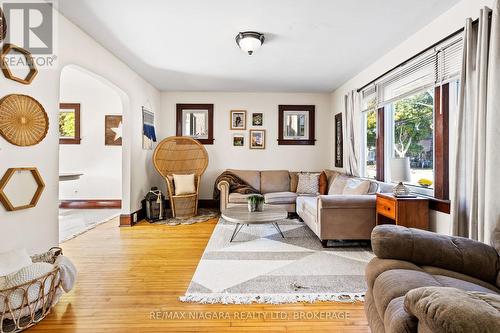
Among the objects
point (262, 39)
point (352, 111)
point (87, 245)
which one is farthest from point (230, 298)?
point (352, 111)

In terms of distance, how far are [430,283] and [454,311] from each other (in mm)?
514

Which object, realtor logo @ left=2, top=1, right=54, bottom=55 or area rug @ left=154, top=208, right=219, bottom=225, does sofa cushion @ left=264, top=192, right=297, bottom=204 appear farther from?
realtor logo @ left=2, top=1, right=54, bottom=55

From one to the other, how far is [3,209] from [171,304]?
1.50m

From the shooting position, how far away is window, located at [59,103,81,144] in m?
5.57

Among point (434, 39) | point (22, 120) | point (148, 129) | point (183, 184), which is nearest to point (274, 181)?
point (183, 184)

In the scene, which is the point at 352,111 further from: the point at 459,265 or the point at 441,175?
the point at 459,265

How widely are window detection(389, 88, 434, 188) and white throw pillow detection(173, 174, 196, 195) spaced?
3452mm

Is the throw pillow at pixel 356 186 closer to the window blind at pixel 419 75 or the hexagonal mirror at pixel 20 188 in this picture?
the window blind at pixel 419 75

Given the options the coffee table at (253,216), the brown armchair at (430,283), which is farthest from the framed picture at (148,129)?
the brown armchair at (430,283)

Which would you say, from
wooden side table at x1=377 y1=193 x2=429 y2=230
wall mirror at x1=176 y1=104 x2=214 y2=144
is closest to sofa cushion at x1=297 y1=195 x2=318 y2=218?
wooden side table at x1=377 y1=193 x2=429 y2=230

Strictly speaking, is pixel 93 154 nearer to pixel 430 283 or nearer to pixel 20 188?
pixel 20 188

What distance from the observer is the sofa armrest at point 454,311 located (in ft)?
2.37

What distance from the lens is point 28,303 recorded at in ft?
5.60

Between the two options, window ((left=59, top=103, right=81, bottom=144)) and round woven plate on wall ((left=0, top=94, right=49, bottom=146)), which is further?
window ((left=59, top=103, right=81, bottom=144))
